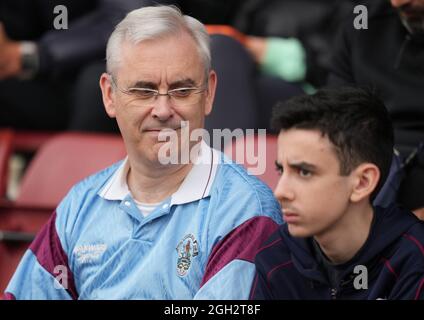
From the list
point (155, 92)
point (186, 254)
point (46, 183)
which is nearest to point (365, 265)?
point (186, 254)

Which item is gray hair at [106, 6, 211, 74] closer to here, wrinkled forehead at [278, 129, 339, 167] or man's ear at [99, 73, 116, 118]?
man's ear at [99, 73, 116, 118]

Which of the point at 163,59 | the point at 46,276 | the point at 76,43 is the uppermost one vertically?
the point at 163,59

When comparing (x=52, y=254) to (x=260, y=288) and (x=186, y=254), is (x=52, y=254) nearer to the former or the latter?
(x=186, y=254)

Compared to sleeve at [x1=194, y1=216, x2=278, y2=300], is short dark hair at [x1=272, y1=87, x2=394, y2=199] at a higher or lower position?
higher

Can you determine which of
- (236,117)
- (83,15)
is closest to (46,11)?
(83,15)

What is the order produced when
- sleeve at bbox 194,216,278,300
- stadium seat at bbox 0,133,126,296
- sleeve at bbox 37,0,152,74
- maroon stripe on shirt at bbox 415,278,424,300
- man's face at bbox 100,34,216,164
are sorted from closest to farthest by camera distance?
1. maroon stripe on shirt at bbox 415,278,424,300
2. sleeve at bbox 194,216,278,300
3. man's face at bbox 100,34,216,164
4. stadium seat at bbox 0,133,126,296
5. sleeve at bbox 37,0,152,74

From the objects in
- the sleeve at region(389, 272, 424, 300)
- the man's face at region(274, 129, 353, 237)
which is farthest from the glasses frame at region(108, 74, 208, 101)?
the sleeve at region(389, 272, 424, 300)

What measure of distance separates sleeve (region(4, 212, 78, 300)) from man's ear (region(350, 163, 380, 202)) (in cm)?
77

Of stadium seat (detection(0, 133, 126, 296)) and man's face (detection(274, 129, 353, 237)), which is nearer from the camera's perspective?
man's face (detection(274, 129, 353, 237))

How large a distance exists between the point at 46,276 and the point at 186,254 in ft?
1.36

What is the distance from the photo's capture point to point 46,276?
229 cm

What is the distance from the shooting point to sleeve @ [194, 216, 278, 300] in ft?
6.62

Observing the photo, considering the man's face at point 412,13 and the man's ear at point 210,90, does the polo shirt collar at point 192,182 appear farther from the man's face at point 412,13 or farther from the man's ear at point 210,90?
the man's face at point 412,13

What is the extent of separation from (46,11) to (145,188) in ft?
5.19
